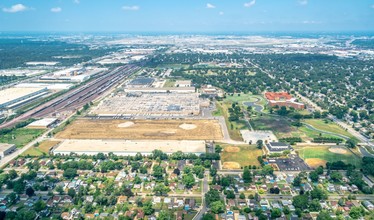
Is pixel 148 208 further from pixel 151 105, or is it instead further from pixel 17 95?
pixel 17 95

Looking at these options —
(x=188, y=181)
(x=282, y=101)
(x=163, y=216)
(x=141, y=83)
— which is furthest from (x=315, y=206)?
(x=141, y=83)

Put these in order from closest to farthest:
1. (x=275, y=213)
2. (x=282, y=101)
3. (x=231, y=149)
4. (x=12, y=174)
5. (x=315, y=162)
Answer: (x=275, y=213)
(x=12, y=174)
(x=315, y=162)
(x=231, y=149)
(x=282, y=101)

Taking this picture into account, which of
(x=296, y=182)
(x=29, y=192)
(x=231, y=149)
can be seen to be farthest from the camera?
(x=231, y=149)

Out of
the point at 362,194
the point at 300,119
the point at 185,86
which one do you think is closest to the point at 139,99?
the point at 185,86

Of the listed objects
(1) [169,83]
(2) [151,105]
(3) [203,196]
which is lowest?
(3) [203,196]

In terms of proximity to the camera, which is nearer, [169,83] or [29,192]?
[29,192]

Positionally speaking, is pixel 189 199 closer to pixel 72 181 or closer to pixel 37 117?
pixel 72 181

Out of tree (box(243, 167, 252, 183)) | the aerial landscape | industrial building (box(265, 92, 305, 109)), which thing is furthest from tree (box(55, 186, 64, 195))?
industrial building (box(265, 92, 305, 109))
